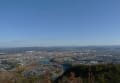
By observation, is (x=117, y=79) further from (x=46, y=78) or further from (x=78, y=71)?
(x=46, y=78)

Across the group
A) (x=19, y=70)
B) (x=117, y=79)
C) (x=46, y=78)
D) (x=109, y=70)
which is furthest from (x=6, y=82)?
(x=109, y=70)

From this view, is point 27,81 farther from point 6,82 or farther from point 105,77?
point 105,77

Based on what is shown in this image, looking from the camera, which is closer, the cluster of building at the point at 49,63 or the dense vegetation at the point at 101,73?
the dense vegetation at the point at 101,73

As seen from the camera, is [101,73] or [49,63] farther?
[49,63]

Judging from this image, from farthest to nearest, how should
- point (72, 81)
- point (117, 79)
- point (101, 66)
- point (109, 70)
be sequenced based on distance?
1. point (101, 66)
2. point (109, 70)
3. point (117, 79)
4. point (72, 81)

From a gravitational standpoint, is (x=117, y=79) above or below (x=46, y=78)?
below

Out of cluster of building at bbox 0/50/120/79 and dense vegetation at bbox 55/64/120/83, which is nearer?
dense vegetation at bbox 55/64/120/83

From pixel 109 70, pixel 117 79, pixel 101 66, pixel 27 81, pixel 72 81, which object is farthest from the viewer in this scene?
pixel 101 66

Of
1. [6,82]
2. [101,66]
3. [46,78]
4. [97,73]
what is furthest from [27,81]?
[101,66]

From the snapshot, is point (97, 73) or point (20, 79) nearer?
point (20, 79)
